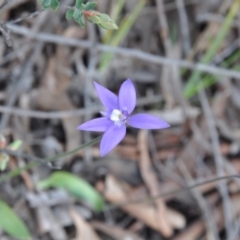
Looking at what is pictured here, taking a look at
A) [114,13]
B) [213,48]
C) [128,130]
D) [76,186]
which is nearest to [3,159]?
[76,186]

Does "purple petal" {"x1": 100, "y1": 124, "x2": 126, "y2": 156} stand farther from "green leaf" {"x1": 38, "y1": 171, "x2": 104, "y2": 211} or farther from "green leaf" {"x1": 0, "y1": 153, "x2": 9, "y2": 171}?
"green leaf" {"x1": 38, "y1": 171, "x2": 104, "y2": 211}

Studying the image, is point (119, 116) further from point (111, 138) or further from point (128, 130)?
point (128, 130)

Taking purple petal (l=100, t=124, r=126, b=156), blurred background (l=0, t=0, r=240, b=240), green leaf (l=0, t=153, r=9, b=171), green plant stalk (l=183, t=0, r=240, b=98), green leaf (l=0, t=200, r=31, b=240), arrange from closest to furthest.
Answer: purple petal (l=100, t=124, r=126, b=156) < green leaf (l=0, t=153, r=9, b=171) < green leaf (l=0, t=200, r=31, b=240) < blurred background (l=0, t=0, r=240, b=240) < green plant stalk (l=183, t=0, r=240, b=98)

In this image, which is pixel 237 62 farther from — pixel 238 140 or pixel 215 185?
pixel 215 185

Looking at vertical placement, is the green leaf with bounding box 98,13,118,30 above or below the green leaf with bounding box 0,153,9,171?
above

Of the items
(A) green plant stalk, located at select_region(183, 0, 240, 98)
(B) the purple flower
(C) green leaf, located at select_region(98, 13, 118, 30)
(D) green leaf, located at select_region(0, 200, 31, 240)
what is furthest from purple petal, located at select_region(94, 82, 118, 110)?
(A) green plant stalk, located at select_region(183, 0, 240, 98)

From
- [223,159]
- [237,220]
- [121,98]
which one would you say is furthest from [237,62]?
[121,98]

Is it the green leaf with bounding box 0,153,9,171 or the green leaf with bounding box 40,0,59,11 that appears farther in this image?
the green leaf with bounding box 0,153,9,171
